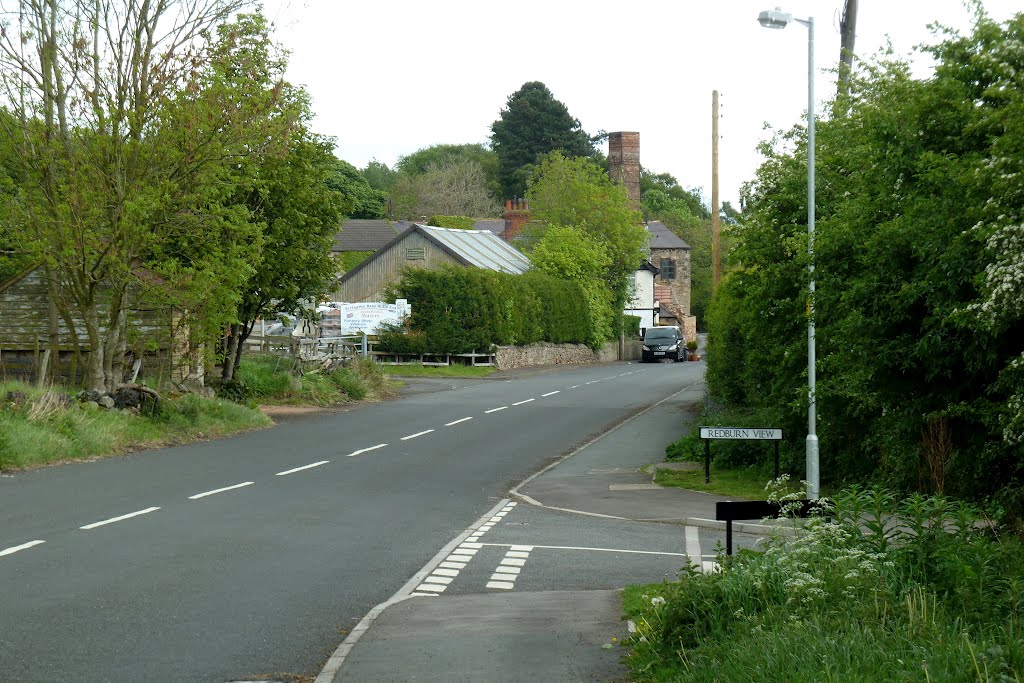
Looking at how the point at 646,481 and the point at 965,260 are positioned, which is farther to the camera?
the point at 646,481

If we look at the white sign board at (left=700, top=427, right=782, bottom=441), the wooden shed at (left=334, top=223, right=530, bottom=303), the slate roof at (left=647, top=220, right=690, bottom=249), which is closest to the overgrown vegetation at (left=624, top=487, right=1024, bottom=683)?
the white sign board at (left=700, top=427, right=782, bottom=441)

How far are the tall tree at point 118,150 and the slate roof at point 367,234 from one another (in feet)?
238

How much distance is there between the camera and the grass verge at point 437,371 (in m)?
53.9

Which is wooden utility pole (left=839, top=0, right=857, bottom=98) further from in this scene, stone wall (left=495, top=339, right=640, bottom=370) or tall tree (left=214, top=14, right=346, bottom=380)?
stone wall (left=495, top=339, right=640, bottom=370)

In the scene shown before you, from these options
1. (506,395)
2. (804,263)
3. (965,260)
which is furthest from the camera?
(506,395)

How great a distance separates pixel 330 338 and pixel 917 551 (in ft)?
145

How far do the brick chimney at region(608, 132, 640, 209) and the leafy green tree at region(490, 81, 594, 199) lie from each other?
17903mm

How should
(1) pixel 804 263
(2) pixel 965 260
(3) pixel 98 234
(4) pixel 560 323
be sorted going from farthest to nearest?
(4) pixel 560 323 < (3) pixel 98 234 < (1) pixel 804 263 < (2) pixel 965 260

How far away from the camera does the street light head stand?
1778cm

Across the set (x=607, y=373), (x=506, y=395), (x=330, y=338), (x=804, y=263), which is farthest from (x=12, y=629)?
(x=607, y=373)

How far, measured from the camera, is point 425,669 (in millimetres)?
7184

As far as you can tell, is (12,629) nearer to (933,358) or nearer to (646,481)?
(933,358)

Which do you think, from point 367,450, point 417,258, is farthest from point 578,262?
point 367,450

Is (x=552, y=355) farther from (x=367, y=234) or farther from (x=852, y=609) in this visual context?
(x=852, y=609)
